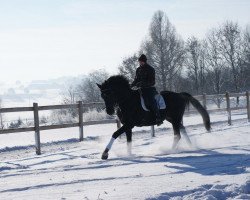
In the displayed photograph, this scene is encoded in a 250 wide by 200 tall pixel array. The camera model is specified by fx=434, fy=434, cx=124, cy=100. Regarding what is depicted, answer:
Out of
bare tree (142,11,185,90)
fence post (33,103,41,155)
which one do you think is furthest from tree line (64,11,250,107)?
fence post (33,103,41,155)

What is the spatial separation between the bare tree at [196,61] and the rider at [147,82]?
158 ft

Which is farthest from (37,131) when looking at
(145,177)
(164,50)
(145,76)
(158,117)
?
(164,50)

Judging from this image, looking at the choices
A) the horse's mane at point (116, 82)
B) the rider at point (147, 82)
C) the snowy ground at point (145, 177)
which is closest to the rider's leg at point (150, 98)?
the rider at point (147, 82)

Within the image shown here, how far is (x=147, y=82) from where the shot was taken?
36.3 feet

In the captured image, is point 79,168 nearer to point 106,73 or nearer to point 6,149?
point 6,149

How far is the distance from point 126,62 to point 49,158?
4471cm

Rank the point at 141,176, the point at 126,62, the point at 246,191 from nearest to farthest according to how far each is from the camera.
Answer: the point at 246,191, the point at 141,176, the point at 126,62

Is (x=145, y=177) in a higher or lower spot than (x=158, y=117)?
lower

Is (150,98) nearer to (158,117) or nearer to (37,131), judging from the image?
(158,117)

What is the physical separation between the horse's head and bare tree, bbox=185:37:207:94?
48.3 metres

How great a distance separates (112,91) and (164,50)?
4401 cm

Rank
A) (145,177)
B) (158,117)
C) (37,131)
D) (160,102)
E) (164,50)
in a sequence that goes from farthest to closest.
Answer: (164,50) < (37,131) < (160,102) < (158,117) < (145,177)

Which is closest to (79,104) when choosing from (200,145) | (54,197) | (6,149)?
(6,149)

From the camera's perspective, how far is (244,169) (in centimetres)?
771
